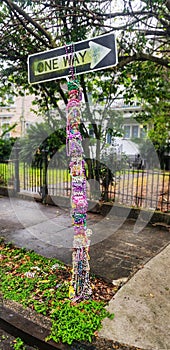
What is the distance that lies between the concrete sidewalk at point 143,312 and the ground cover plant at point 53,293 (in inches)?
4.5

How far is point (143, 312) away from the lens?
266cm

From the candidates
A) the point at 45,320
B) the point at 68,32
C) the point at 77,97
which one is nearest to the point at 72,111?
the point at 77,97

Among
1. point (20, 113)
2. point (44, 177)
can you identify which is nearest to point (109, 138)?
point (44, 177)

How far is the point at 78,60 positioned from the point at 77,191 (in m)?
1.22

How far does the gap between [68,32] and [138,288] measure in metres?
4.52

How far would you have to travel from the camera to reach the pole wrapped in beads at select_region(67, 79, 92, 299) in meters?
2.61

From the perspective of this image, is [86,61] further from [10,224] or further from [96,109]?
[96,109]

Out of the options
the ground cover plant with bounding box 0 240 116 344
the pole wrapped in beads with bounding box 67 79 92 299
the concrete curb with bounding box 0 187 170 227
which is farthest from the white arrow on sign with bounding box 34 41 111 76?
the concrete curb with bounding box 0 187 170 227

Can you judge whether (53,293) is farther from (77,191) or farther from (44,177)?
(44,177)

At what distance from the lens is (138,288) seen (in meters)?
3.06

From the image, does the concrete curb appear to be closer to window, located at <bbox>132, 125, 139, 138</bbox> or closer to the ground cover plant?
the ground cover plant

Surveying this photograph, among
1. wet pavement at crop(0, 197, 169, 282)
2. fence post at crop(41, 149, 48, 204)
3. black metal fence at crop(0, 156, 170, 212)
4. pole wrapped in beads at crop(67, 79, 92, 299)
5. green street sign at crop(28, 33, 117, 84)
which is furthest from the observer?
fence post at crop(41, 149, 48, 204)

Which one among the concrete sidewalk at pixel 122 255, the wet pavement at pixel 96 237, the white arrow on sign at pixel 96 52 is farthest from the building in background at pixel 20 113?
the white arrow on sign at pixel 96 52

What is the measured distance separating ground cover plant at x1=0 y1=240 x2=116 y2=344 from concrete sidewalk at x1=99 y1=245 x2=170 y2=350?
0.37 ft
